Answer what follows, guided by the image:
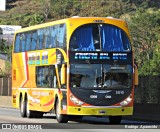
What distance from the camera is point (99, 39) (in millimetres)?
23312

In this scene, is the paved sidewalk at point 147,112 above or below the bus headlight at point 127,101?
below

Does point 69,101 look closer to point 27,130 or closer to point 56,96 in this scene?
point 56,96

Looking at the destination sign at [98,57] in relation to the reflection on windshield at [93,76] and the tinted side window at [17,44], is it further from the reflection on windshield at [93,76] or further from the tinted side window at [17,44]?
the tinted side window at [17,44]

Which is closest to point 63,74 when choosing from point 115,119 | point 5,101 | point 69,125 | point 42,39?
point 69,125

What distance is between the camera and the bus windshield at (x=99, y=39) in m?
23.1

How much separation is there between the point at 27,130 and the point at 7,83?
31.5 meters

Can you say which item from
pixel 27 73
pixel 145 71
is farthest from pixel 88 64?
pixel 145 71

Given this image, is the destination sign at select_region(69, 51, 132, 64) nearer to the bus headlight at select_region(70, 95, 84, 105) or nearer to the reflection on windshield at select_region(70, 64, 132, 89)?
the reflection on windshield at select_region(70, 64, 132, 89)

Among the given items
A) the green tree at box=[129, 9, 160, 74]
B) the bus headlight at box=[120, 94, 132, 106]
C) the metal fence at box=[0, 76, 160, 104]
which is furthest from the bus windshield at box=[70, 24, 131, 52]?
the green tree at box=[129, 9, 160, 74]

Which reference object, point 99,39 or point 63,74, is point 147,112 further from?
point 63,74

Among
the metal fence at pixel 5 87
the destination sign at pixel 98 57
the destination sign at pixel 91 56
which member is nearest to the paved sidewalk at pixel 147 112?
the destination sign at pixel 98 57

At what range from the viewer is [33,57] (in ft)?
90.8

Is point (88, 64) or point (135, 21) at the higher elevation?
point (135, 21)

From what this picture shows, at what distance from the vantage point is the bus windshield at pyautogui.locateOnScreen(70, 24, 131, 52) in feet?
75.8
